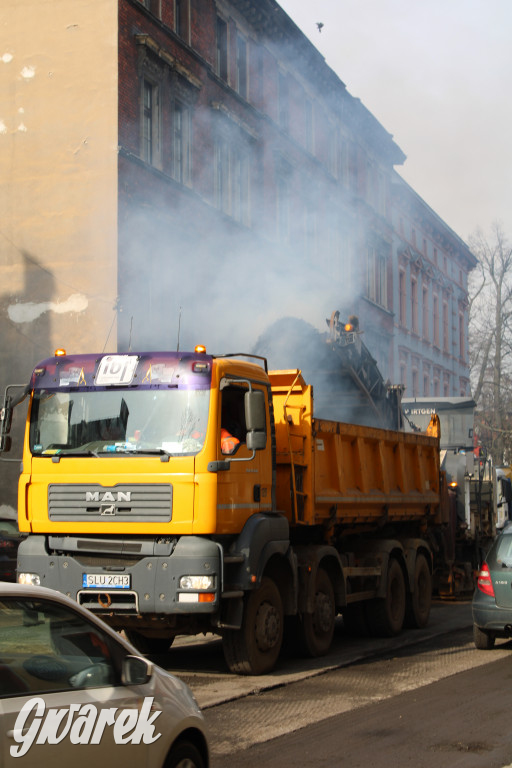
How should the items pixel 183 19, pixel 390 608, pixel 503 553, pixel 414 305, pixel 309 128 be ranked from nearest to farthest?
pixel 503 553
pixel 390 608
pixel 183 19
pixel 309 128
pixel 414 305

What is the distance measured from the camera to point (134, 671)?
4.11m

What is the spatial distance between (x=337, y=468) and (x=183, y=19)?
15.3 metres

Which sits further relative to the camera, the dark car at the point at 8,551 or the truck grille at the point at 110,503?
the dark car at the point at 8,551

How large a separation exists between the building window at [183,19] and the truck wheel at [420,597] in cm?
1419

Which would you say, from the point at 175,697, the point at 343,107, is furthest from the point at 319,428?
the point at 343,107

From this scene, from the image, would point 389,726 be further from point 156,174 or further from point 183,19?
point 183,19

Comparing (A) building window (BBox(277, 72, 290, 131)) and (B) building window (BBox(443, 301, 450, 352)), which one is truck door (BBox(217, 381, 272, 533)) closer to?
(A) building window (BBox(277, 72, 290, 131))

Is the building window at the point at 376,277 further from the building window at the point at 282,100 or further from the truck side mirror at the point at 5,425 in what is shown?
the truck side mirror at the point at 5,425

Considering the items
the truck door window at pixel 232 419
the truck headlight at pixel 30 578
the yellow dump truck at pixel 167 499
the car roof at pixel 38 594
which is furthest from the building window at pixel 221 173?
the car roof at pixel 38 594

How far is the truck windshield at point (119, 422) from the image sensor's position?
852 centimetres

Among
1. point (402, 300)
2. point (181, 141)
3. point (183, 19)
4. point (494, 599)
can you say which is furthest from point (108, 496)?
point (402, 300)

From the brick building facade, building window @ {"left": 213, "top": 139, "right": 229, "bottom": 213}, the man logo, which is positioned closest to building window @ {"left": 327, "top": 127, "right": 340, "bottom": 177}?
the brick building facade

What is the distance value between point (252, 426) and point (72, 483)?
62.4 inches

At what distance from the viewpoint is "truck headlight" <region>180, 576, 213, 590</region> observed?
822 cm
